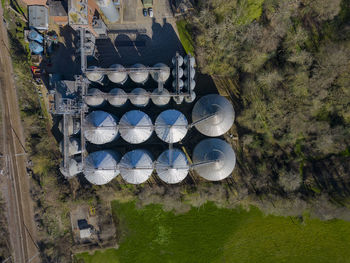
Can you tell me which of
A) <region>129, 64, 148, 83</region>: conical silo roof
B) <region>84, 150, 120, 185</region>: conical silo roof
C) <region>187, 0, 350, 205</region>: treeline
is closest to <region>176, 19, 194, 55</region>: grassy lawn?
<region>187, 0, 350, 205</region>: treeline

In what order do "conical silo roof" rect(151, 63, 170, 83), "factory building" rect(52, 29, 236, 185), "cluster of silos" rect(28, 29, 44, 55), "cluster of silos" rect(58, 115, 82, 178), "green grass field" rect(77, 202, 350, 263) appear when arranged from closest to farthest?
"factory building" rect(52, 29, 236, 185)
"cluster of silos" rect(58, 115, 82, 178)
"conical silo roof" rect(151, 63, 170, 83)
"cluster of silos" rect(28, 29, 44, 55)
"green grass field" rect(77, 202, 350, 263)

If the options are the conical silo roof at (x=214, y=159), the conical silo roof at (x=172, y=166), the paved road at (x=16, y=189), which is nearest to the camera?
the conical silo roof at (x=214, y=159)

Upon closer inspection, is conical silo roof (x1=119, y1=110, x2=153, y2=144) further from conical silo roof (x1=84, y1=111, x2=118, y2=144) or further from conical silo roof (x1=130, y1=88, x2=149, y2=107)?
conical silo roof (x1=130, y1=88, x2=149, y2=107)

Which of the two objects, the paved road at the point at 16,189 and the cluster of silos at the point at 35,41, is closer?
the cluster of silos at the point at 35,41

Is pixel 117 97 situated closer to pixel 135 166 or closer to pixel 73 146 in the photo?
pixel 73 146

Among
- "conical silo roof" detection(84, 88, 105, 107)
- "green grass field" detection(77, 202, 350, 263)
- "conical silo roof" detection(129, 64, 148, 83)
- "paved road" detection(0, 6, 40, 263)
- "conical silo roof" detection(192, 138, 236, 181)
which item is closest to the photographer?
"conical silo roof" detection(192, 138, 236, 181)

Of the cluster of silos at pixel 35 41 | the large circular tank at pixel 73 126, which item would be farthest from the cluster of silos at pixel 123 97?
the cluster of silos at pixel 35 41

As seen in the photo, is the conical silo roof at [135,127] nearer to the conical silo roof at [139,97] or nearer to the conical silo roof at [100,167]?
the conical silo roof at [139,97]

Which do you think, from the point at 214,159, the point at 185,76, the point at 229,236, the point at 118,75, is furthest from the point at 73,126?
the point at 229,236
